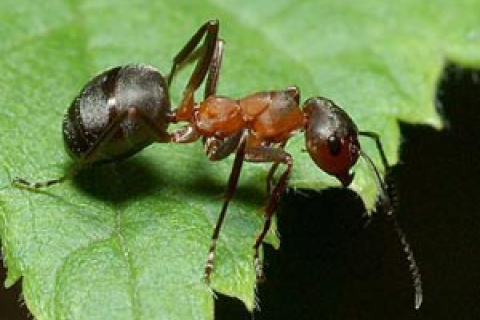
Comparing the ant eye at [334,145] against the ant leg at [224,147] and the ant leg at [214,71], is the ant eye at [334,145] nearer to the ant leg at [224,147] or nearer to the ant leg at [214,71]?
the ant leg at [224,147]

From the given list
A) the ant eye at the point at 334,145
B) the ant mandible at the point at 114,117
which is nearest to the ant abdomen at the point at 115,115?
the ant mandible at the point at 114,117

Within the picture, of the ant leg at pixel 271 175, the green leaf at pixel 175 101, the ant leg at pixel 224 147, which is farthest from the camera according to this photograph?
the ant leg at pixel 271 175

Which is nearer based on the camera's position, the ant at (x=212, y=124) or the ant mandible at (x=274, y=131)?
the ant at (x=212, y=124)

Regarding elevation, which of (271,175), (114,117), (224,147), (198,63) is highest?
(198,63)

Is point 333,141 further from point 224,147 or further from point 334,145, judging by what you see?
point 224,147

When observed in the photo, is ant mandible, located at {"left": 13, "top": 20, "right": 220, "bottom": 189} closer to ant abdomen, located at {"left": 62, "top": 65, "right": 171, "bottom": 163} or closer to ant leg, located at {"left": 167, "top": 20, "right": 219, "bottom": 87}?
ant abdomen, located at {"left": 62, "top": 65, "right": 171, "bottom": 163}

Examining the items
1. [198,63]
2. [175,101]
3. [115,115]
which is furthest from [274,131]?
[115,115]

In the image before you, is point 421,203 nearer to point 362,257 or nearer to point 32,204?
point 362,257

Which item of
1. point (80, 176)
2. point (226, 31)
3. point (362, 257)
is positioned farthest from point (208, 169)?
point (362, 257)

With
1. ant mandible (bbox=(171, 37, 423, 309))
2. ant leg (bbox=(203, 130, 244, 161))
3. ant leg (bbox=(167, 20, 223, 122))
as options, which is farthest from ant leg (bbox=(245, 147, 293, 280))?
ant leg (bbox=(167, 20, 223, 122))
